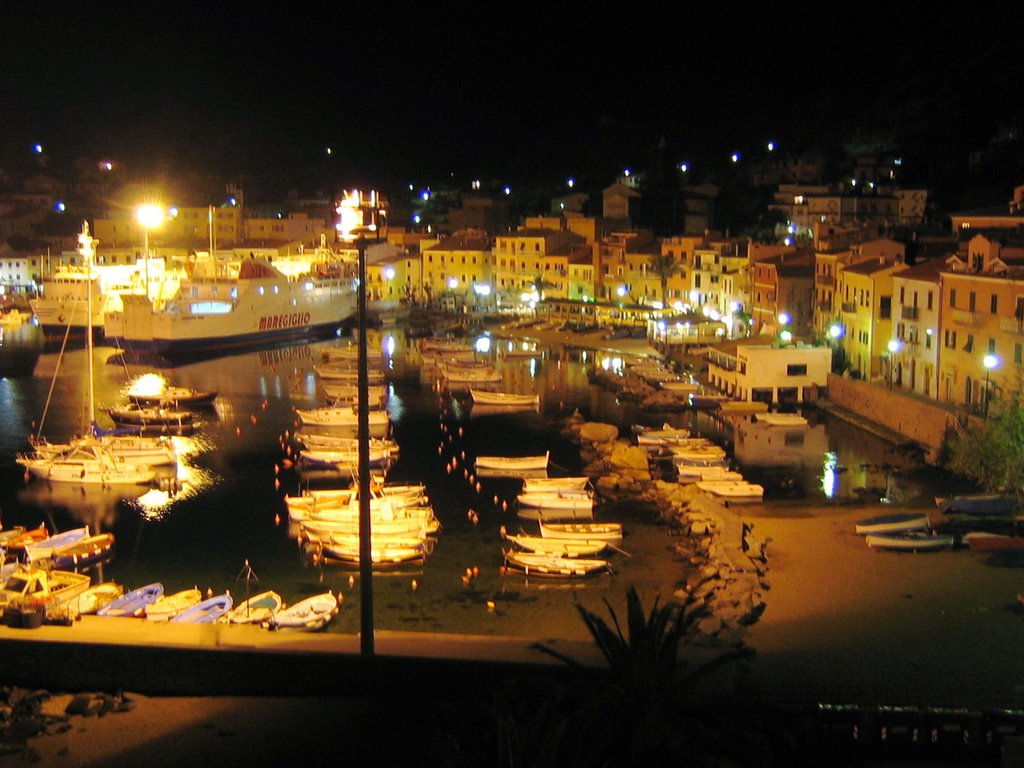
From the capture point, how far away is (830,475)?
13102mm

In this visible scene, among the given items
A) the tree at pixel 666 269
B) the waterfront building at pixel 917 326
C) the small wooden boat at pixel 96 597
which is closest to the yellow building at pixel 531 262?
the tree at pixel 666 269

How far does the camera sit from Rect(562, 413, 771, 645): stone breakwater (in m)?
7.96

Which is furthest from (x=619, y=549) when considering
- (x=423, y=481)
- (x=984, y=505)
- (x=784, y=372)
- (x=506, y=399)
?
(x=506, y=399)

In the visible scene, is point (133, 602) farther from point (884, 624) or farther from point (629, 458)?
point (629, 458)

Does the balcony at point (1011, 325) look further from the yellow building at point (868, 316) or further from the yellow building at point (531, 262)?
the yellow building at point (531, 262)

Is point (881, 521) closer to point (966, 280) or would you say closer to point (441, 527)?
point (441, 527)

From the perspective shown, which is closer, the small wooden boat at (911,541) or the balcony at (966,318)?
the small wooden boat at (911,541)

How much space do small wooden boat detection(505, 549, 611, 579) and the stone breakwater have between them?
28.6 inches

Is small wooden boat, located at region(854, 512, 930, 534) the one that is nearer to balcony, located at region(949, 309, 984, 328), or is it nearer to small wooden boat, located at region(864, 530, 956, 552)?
small wooden boat, located at region(864, 530, 956, 552)

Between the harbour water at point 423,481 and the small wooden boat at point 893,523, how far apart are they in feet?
4.90

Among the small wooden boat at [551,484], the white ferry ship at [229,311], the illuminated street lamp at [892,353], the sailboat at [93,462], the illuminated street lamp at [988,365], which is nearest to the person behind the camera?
the small wooden boat at [551,484]

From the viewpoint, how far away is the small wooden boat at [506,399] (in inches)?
718

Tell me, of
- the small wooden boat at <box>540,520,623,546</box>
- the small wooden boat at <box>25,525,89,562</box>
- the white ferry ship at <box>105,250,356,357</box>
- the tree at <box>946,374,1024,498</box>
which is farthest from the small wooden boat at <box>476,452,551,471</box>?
the white ferry ship at <box>105,250,356,357</box>

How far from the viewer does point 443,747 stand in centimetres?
487
